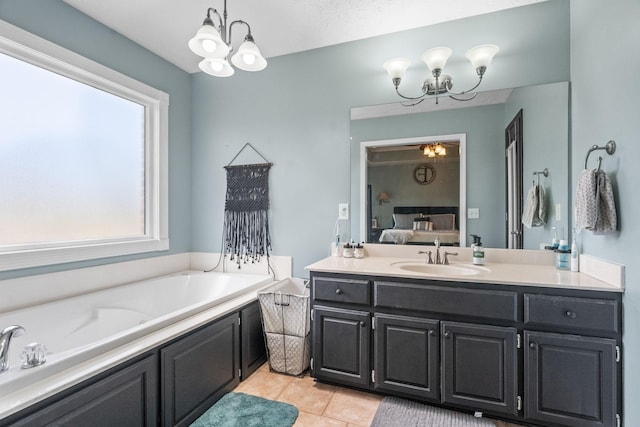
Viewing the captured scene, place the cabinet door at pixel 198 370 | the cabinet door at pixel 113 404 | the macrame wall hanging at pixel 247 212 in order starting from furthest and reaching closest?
the macrame wall hanging at pixel 247 212 < the cabinet door at pixel 198 370 < the cabinet door at pixel 113 404

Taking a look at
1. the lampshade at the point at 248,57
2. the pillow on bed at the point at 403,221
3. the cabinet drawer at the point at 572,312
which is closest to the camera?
the cabinet drawer at the point at 572,312

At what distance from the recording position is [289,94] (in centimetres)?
275

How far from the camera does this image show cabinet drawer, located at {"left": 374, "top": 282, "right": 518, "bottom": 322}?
1.63 m

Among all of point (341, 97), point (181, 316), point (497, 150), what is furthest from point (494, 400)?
point (341, 97)

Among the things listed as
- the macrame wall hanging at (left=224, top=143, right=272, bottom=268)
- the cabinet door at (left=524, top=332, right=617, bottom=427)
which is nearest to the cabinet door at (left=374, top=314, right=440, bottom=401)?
the cabinet door at (left=524, top=332, right=617, bottom=427)

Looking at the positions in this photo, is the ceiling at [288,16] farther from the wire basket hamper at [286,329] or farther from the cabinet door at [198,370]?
the cabinet door at [198,370]

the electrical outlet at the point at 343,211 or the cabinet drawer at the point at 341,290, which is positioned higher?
the electrical outlet at the point at 343,211

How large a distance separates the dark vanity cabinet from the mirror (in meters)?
A: 0.64

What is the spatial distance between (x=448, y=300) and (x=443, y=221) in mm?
719

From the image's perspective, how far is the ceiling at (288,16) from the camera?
209cm

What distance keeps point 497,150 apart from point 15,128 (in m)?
3.12

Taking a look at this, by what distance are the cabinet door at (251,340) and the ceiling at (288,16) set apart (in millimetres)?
2118

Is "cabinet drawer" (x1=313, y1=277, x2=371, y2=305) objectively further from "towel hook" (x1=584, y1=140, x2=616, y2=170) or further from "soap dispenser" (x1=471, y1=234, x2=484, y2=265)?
"towel hook" (x1=584, y1=140, x2=616, y2=170)

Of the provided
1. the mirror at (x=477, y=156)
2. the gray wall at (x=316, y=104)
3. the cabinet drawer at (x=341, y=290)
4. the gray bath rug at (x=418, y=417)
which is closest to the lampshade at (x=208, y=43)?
the gray wall at (x=316, y=104)
